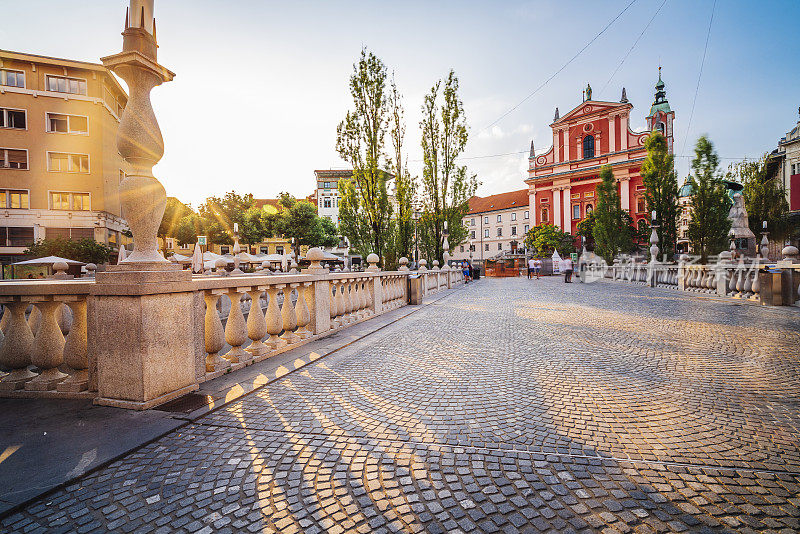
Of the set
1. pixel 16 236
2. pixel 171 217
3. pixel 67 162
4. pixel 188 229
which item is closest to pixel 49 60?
pixel 67 162

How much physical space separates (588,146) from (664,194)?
31307mm

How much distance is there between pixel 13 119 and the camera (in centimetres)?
→ 2920

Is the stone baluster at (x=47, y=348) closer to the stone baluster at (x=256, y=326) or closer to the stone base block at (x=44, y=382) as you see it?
the stone base block at (x=44, y=382)

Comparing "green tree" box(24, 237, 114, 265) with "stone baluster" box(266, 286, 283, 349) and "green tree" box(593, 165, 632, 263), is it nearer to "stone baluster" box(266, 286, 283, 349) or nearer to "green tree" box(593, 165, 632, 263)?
"stone baluster" box(266, 286, 283, 349)

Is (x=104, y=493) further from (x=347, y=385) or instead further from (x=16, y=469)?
(x=347, y=385)

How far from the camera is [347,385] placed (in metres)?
3.65

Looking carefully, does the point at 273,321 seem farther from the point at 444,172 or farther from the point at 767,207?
the point at 767,207

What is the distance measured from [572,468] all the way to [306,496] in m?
1.46

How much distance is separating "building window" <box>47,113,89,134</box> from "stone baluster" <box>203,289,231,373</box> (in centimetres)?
3828

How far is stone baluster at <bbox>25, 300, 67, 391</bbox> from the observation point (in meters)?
3.06

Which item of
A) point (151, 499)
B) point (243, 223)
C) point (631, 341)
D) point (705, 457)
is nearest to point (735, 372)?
point (631, 341)

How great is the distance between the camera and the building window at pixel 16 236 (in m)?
28.9

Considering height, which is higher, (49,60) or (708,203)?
(49,60)

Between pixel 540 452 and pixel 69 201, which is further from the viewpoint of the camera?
pixel 69 201
